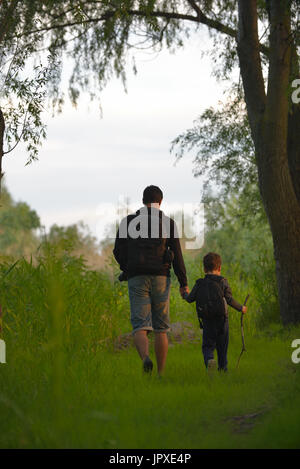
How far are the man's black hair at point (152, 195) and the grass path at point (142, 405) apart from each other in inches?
72.0

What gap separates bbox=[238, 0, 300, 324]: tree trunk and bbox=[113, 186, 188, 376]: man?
4410 mm

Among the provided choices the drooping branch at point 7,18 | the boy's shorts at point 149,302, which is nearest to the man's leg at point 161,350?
the boy's shorts at point 149,302

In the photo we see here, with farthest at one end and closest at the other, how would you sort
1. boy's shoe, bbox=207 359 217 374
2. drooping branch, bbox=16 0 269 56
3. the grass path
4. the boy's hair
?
drooping branch, bbox=16 0 269 56
the boy's hair
boy's shoe, bbox=207 359 217 374
the grass path

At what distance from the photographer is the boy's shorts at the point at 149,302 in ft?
22.9

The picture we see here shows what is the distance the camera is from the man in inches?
274

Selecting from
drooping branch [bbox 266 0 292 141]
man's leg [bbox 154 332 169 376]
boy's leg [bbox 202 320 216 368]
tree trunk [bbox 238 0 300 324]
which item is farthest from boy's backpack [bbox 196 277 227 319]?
drooping branch [bbox 266 0 292 141]

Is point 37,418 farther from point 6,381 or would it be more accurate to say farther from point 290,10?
point 290,10

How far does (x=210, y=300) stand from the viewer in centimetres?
724

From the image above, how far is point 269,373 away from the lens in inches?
284

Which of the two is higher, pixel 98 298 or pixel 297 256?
pixel 297 256

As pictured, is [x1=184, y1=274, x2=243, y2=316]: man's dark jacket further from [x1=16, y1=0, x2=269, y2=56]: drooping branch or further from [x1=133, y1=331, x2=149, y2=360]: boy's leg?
[x1=16, y1=0, x2=269, y2=56]: drooping branch

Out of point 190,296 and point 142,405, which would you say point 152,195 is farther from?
point 142,405
